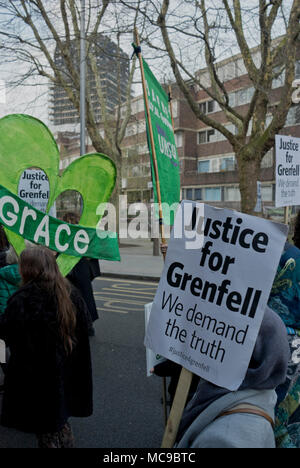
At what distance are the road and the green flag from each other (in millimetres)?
1739

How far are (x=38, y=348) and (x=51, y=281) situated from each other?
0.42 m

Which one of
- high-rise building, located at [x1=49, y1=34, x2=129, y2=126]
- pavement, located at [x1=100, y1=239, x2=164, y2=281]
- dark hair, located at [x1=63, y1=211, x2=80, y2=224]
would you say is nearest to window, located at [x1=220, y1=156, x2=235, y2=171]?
high-rise building, located at [x1=49, y1=34, x2=129, y2=126]

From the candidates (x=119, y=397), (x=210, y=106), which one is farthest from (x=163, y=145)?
(x=210, y=106)

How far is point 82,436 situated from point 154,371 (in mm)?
1352

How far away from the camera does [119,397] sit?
13.2ft

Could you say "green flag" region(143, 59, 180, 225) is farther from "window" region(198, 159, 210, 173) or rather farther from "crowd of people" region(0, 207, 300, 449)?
"window" region(198, 159, 210, 173)

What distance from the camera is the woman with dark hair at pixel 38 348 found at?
Answer: 254cm

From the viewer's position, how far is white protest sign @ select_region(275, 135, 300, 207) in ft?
17.2

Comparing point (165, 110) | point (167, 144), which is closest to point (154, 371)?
point (167, 144)

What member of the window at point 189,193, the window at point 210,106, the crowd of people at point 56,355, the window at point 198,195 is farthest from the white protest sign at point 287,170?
the window at point 210,106

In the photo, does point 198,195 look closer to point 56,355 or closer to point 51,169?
point 51,169

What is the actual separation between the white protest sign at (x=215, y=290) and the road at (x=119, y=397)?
1.74 meters

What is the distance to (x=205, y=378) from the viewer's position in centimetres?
175

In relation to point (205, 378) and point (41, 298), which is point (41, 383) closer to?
point (41, 298)
